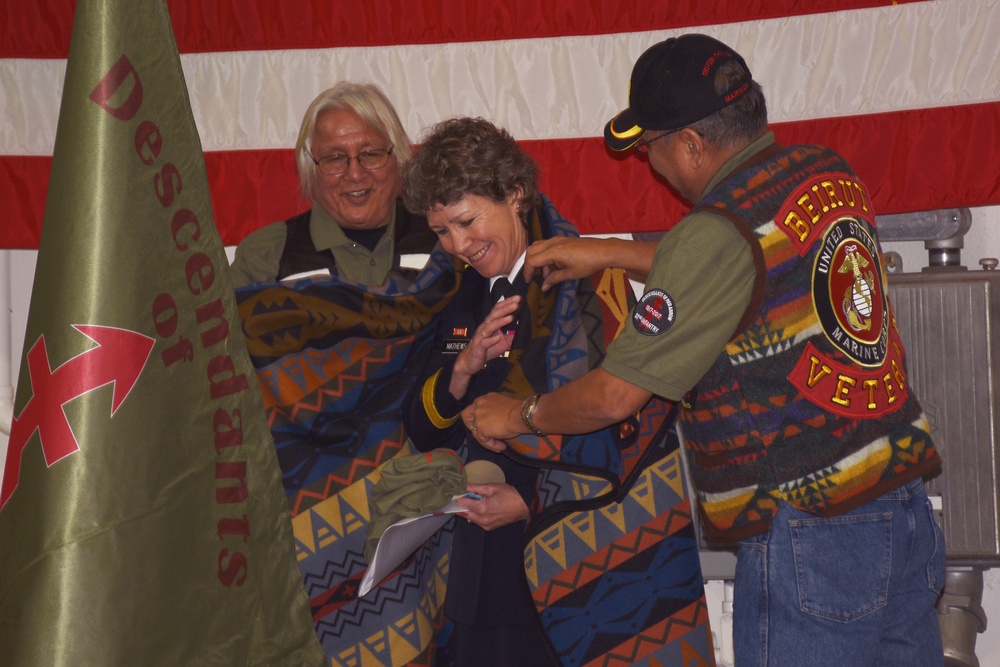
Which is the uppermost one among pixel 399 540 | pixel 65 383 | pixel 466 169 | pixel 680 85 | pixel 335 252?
pixel 680 85

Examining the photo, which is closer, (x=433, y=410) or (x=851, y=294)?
(x=851, y=294)

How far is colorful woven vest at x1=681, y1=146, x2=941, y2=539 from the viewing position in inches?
61.7

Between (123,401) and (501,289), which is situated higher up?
(123,401)

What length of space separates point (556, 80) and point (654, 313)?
1538 mm

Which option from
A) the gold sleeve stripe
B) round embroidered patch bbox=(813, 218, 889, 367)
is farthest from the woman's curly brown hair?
round embroidered patch bbox=(813, 218, 889, 367)

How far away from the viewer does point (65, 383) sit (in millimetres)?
1091

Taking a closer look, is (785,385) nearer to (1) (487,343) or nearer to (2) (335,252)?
(1) (487,343)

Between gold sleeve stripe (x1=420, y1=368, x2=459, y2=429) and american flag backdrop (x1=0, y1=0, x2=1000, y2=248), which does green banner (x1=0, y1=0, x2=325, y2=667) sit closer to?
gold sleeve stripe (x1=420, y1=368, x2=459, y2=429)

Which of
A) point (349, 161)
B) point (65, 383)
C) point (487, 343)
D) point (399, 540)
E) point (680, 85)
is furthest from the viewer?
point (349, 161)

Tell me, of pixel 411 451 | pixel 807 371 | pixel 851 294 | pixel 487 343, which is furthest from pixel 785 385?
pixel 411 451

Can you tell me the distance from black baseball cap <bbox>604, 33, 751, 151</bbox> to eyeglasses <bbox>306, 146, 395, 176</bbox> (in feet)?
3.06

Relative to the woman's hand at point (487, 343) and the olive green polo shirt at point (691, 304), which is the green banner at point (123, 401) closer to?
the olive green polo shirt at point (691, 304)

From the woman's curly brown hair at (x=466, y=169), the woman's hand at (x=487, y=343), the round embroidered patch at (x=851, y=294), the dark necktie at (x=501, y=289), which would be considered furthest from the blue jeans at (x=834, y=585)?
the woman's curly brown hair at (x=466, y=169)

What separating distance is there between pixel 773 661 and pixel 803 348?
49cm
